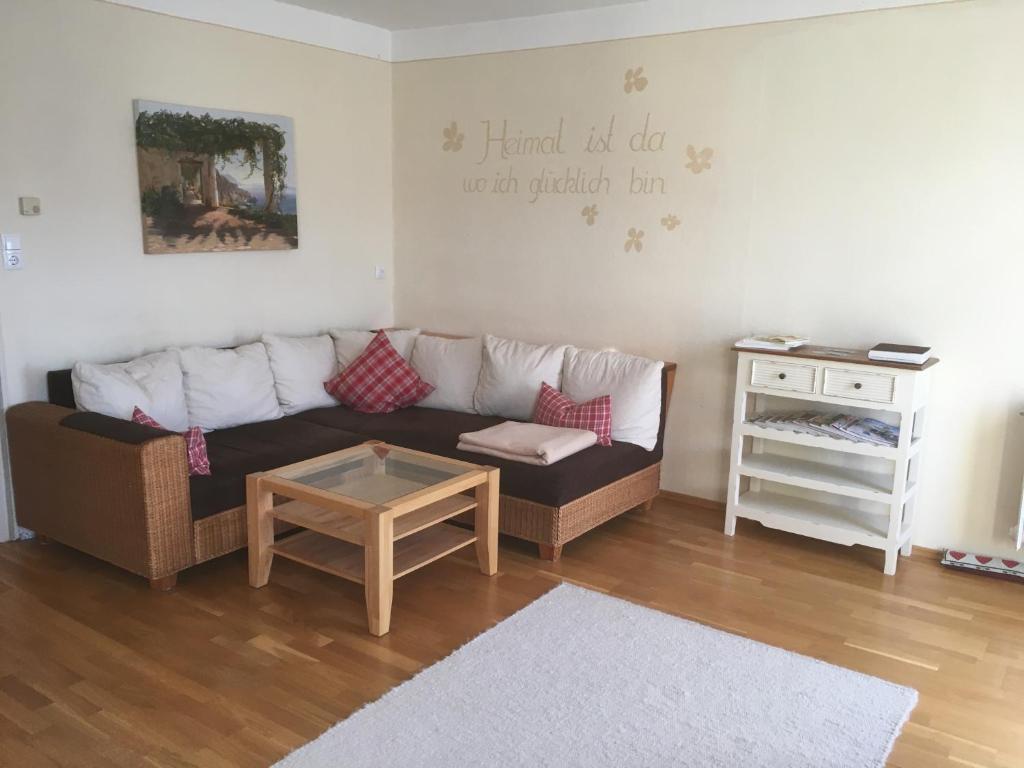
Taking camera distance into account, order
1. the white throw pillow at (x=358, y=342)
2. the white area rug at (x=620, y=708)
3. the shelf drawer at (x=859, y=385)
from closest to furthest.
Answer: the white area rug at (x=620, y=708) < the shelf drawer at (x=859, y=385) < the white throw pillow at (x=358, y=342)

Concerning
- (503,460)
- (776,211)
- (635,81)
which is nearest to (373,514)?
(503,460)

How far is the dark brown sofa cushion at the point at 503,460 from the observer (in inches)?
148

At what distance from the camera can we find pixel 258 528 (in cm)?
341

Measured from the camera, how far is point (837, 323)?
4062mm

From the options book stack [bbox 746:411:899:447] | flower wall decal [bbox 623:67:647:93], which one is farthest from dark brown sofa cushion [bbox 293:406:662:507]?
flower wall decal [bbox 623:67:647:93]

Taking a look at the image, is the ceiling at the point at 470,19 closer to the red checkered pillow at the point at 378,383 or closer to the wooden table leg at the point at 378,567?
the red checkered pillow at the point at 378,383

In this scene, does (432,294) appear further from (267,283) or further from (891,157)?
(891,157)

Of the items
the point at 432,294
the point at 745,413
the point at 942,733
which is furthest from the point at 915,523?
the point at 432,294

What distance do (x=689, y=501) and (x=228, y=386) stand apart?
8.07ft

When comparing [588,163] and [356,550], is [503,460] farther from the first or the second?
[588,163]

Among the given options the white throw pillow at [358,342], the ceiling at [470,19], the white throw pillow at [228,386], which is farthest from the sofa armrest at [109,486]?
the ceiling at [470,19]

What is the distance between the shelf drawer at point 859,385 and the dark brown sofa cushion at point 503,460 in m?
0.96

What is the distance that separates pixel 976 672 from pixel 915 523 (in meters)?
1.13

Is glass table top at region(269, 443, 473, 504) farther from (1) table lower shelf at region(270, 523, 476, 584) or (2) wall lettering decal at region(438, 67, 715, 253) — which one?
(2) wall lettering decal at region(438, 67, 715, 253)
